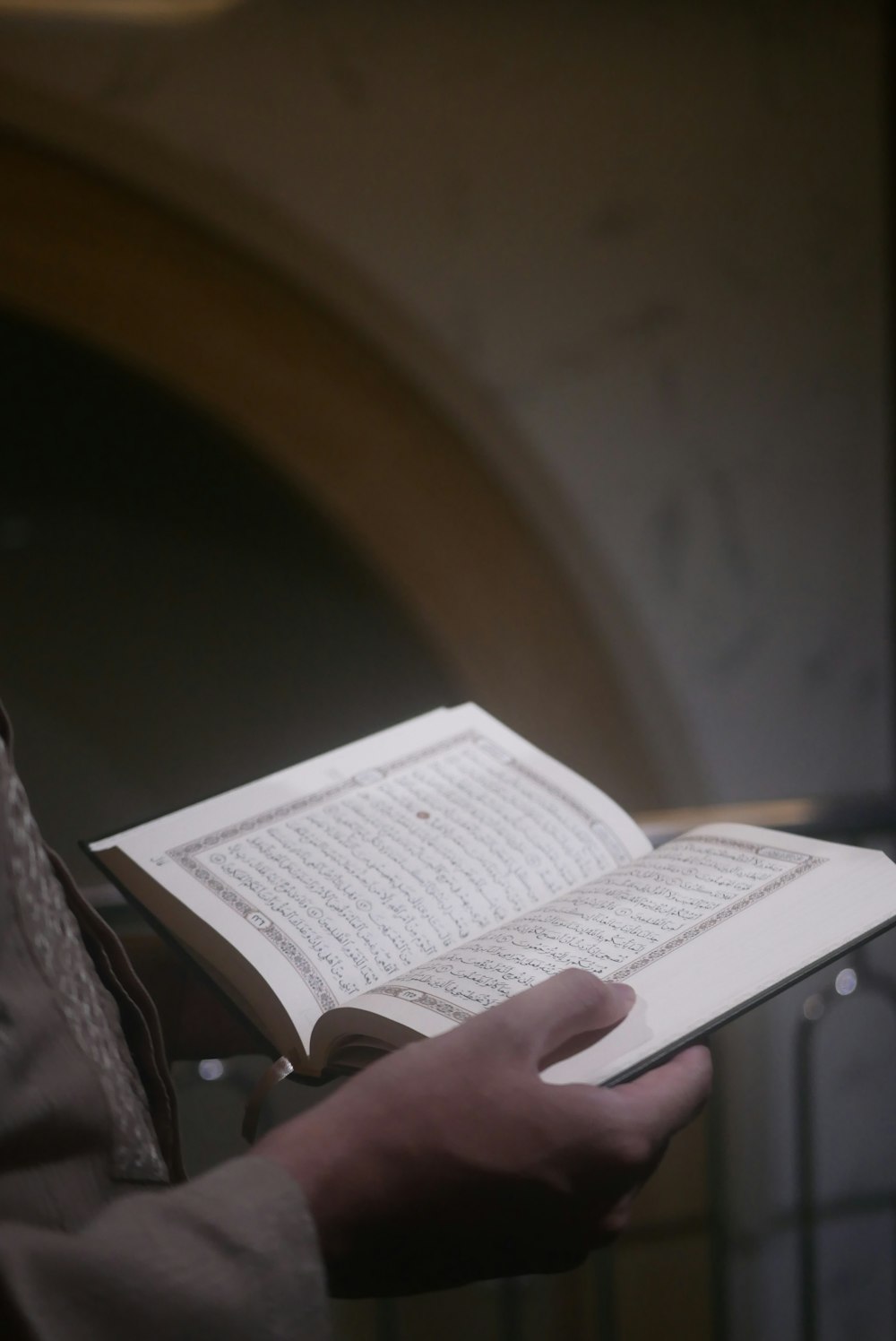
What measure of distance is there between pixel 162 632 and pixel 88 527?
228 millimetres

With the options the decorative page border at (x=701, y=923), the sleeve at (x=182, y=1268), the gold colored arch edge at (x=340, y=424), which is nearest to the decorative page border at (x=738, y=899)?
the decorative page border at (x=701, y=923)

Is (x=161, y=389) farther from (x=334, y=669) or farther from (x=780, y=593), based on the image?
(x=780, y=593)

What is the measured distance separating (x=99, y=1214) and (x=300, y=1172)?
0.26 ft

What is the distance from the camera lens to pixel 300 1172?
529 mm

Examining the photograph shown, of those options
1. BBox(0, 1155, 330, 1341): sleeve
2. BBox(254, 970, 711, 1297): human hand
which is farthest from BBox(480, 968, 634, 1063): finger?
BBox(0, 1155, 330, 1341): sleeve

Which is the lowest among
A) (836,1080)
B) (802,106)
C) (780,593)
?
(836,1080)

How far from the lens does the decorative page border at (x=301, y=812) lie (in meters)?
0.70

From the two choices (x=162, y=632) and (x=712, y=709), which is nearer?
(x=712, y=709)

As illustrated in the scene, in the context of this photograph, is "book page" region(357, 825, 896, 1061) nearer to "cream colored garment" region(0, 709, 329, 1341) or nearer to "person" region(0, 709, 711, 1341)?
"person" region(0, 709, 711, 1341)

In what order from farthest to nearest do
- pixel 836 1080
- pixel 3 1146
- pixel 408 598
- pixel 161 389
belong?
1. pixel 836 1080
2. pixel 408 598
3. pixel 161 389
4. pixel 3 1146

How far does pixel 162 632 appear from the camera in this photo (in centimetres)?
233

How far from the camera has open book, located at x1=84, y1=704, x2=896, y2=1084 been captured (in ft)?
2.11

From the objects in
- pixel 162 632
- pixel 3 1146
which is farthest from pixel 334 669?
pixel 3 1146

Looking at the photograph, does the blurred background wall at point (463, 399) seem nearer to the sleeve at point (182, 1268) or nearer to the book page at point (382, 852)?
the book page at point (382, 852)
